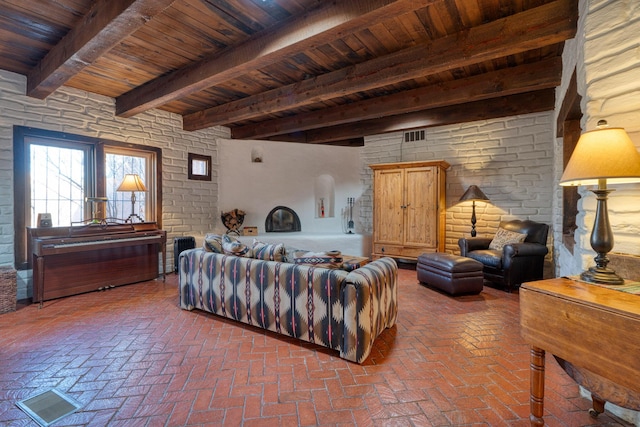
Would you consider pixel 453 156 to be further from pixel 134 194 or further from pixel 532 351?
pixel 134 194

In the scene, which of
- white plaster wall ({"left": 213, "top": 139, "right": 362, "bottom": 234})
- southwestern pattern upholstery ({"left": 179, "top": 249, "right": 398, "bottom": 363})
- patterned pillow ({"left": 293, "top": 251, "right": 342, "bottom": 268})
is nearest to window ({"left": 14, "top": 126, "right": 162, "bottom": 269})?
white plaster wall ({"left": 213, "top": 139, "right": 362, "bottom": 234})

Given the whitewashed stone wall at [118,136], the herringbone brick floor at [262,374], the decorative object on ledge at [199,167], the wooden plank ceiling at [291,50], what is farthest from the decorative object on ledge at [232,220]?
the herringbone brick floor at [262,374]

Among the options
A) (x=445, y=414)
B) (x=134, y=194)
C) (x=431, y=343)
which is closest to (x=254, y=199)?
(x=134, y=194)

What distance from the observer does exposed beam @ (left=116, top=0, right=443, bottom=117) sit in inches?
79.3

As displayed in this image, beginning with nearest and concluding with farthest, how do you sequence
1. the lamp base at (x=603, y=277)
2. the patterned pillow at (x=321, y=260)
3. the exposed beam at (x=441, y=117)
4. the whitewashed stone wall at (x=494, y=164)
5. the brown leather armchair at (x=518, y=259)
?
the lamp base at (x=603, y=277)
the patterned pillow at (x=321, y=260)
the brown leather armchair at (x=518, y=259)
the exposed beam at (x=441, y=117)
the whitewashed stone wall at (x=494, y=164)

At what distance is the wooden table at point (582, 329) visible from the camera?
113 cm

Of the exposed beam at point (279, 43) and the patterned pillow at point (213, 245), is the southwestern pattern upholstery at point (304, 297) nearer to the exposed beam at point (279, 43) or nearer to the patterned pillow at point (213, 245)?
the patterned pillow at point (213, 245)

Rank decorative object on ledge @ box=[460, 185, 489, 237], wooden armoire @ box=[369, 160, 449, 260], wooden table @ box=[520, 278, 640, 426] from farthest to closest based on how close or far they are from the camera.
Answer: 1. wooden armoire @ box=[369, 160, 449, 260]
2. decorative object on ledge @ box=[460, 185, 489, 237]
3. wooden table @ box=[520, 278, 640, 426]

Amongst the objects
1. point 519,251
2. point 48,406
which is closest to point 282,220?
point 519,251

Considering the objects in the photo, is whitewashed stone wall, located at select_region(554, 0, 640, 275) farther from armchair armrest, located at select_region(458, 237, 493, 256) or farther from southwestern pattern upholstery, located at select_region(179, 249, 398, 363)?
armchair armrest, located at select_region(458, 237, 493, 256)

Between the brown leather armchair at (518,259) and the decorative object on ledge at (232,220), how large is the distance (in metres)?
3.85

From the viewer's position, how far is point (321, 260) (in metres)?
2.55

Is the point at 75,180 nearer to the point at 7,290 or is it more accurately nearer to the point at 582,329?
the point at 7,290

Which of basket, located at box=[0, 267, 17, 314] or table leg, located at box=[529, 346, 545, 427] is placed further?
basket, located at box=[0, 267, 17, 314]
